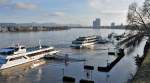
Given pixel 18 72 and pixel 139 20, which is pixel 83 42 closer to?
pixel 139 20

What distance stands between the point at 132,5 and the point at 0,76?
3091cm

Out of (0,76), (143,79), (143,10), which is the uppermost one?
(143,10)

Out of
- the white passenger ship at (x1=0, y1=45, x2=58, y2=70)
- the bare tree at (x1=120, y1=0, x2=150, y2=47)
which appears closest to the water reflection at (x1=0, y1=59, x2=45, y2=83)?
the white passenger ship at (x1=0, y1=45, x2=58, y2=70)

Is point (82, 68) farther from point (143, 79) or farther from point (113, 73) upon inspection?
point (143, 79)

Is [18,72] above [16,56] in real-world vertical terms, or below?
below

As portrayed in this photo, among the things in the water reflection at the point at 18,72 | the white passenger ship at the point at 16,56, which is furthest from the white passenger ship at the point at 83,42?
the water reflection at the point at 18,72

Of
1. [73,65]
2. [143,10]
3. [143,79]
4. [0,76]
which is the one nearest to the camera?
[143,79]

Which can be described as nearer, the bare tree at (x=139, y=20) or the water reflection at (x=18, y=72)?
the water reflection at (x=18, y=72)

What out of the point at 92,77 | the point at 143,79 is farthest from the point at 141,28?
the point at 143,79

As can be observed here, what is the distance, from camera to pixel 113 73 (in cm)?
3872

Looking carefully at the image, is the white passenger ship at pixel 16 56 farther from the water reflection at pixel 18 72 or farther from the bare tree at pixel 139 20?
the bare tree at pixel 139 20

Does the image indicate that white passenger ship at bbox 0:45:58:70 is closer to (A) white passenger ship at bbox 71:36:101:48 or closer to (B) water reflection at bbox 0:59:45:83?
(B) water reflection at bbox 0:59:45:83

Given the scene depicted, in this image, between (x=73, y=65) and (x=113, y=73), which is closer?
(x=113, y=73)

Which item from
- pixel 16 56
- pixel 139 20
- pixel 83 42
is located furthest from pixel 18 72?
pixel 83 42
